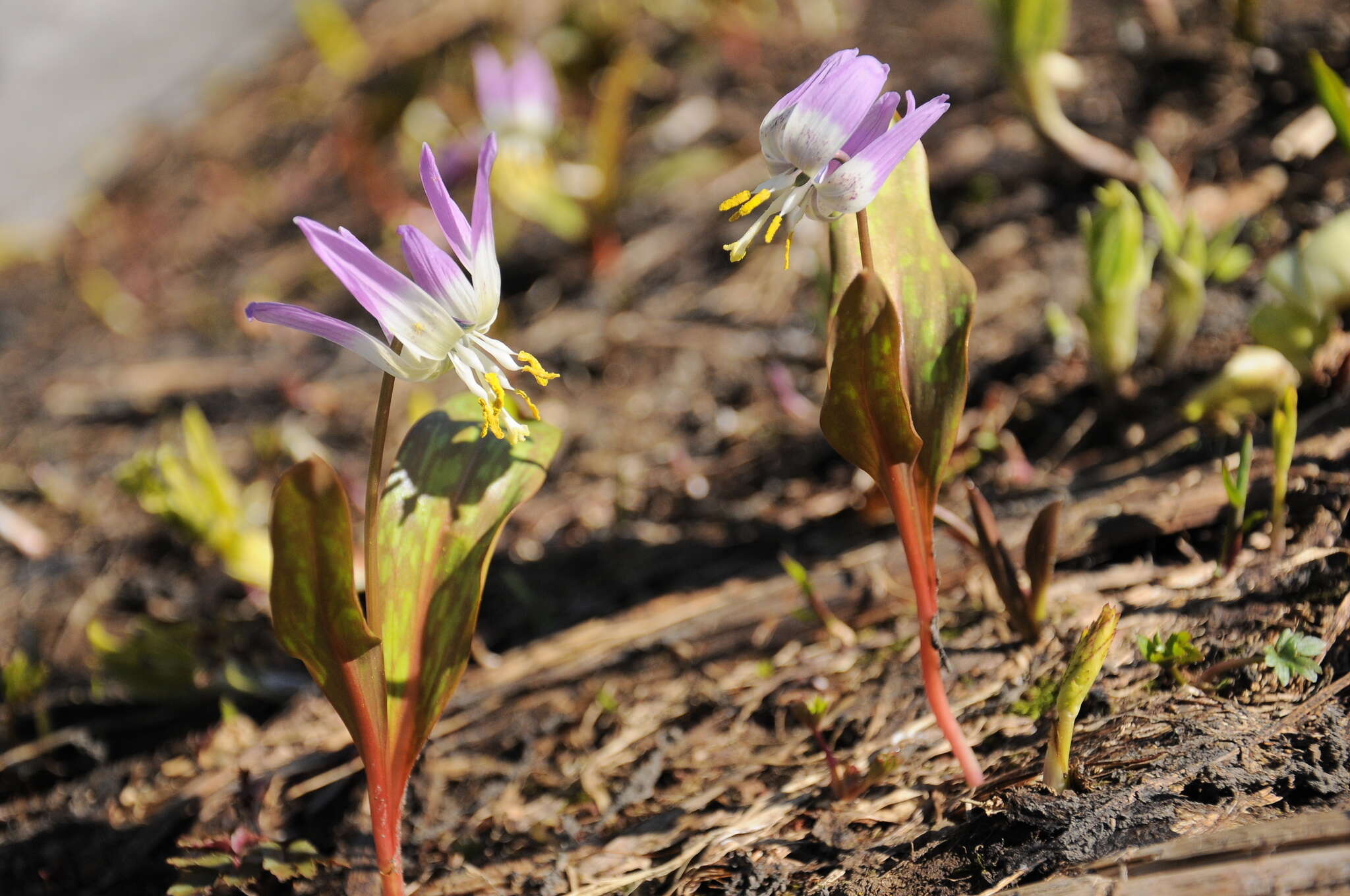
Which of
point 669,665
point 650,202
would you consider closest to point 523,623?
point 669,665

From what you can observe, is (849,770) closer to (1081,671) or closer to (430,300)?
(1081,671)

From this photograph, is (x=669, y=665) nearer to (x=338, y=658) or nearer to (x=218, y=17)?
(x=338, y=658)

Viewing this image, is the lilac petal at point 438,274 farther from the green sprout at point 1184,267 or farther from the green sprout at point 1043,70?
the green sprout at point 1043,70

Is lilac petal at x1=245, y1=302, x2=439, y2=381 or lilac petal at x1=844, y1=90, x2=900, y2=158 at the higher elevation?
lilac petal at x1=844, y1=90, x2=900, y2=158

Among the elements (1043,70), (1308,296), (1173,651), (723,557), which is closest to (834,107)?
(1173,651)

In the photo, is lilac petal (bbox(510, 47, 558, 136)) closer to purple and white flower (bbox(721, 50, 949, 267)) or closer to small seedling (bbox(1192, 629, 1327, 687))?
purple and white flower (bbox(721, 50, 949, 267))

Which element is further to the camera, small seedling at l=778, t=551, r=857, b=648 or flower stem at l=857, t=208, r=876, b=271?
small seedling at l=778, t=551, r=857, b=648

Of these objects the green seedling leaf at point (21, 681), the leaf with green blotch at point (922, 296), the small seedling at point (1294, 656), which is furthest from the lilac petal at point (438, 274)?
the green seedling leaf at point (21, 681)

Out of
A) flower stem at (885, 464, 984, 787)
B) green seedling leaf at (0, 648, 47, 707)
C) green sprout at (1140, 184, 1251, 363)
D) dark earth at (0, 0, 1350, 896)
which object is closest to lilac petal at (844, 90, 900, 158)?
flower stem at (885, 464, 984, 787)
